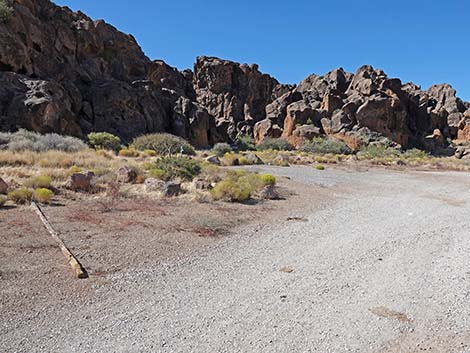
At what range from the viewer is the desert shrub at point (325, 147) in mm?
45750

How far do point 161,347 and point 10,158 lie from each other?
13.8m

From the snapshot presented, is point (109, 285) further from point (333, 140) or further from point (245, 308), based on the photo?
point (333, 140)

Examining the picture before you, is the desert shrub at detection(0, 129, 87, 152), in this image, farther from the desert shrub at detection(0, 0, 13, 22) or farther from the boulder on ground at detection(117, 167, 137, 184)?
the desert shrub at detection(0, 0, 13, 22)

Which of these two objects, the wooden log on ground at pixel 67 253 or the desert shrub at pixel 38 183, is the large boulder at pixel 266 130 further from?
the wooden log on ground at pixel 67 253

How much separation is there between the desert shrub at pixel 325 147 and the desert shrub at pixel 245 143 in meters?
7.90

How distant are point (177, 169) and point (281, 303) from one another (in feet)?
32.3

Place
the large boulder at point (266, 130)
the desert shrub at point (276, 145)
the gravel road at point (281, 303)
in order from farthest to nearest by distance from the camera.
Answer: the large boulder at point (266, 130)
the desert shrub at point (276, 145)
the gravel road at point (281, 303)

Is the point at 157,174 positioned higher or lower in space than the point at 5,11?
lower

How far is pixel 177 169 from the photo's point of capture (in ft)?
44.1

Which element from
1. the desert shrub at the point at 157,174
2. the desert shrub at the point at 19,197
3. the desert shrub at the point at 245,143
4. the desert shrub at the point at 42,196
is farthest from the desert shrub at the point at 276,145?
the desert shrub at the point at 19,197

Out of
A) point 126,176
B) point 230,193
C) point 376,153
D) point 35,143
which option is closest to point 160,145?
point 35,143

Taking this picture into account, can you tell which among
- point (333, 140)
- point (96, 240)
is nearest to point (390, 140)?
point (333, 140)

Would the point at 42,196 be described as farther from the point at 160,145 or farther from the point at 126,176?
the point at 160,145

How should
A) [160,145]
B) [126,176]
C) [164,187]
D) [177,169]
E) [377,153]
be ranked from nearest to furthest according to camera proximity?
[164,187], [126,176], [177,169], [160,145], [377,153]
